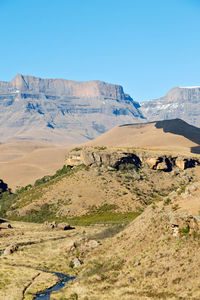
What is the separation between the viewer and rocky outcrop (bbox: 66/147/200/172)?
10619 cm

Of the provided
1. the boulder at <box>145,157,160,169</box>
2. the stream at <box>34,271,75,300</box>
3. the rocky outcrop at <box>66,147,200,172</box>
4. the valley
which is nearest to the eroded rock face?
the rocky outcrop at <box>66,147,200,172</box>

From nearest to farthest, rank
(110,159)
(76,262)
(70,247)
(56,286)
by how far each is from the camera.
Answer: (56,286), (76,262), (70,247), (110,159)

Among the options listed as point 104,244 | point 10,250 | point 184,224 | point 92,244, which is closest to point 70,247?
point 92,244

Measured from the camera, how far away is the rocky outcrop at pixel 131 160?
4181 inches

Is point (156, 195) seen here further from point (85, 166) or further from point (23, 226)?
point (23, 226)

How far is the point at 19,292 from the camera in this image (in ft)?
124

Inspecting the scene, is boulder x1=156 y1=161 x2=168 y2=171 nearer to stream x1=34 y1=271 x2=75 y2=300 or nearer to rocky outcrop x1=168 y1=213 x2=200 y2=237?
stream x1=34 y1=271 x2=75 y2=300

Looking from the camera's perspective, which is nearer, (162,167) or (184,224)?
(184,224)

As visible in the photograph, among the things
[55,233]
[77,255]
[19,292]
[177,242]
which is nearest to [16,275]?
[19,292]

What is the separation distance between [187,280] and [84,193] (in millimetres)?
59529

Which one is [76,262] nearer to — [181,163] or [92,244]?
[92,244]

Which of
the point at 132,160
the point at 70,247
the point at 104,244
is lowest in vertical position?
the point at 70,247

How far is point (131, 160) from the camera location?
108 m

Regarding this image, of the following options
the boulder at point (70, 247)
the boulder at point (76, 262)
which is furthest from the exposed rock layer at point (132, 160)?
the boulder at point (76, 262)
